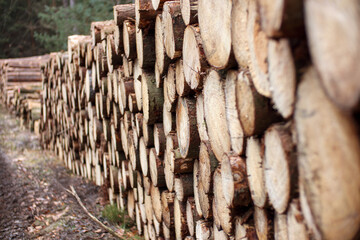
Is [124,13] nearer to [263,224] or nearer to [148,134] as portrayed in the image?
[148,134]

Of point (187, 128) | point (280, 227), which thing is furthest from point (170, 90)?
point (280, 227)

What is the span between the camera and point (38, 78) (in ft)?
35.2

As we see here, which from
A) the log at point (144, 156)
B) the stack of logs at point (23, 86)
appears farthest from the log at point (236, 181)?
the stack of logs at point (23, 86)

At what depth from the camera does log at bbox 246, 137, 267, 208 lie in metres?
1.36

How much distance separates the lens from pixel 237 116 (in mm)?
1455

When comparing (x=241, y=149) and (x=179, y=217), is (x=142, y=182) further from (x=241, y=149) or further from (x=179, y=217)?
(x=241, y=149)

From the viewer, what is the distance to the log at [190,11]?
184 centimetres

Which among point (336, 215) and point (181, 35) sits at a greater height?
point (181, 35)

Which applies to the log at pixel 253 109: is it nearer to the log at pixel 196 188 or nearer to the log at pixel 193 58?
the log at pixel 193 58

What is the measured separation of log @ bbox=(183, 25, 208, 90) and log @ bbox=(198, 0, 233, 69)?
9 centimetres

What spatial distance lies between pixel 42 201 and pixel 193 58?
3.26 meters

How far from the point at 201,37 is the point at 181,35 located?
0.37m

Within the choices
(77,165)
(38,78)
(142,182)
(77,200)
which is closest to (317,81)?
(142,182)

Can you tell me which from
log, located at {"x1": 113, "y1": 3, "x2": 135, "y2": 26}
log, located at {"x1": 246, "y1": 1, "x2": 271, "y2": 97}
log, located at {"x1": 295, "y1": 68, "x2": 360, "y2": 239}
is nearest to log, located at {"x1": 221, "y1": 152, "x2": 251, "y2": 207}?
log, located at {"x1": 246, "y1": 1, "x2": 271, "y2": 97}
